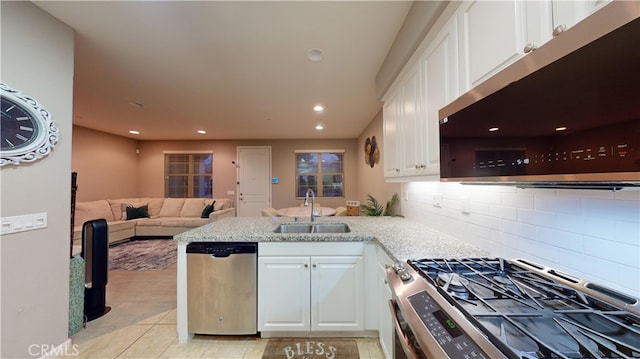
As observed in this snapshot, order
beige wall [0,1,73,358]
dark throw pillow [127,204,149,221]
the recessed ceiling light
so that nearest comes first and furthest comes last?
beige wall [0,1,73,358] < the recessed ceiling light < dark throw pillow [127,204,149,221]

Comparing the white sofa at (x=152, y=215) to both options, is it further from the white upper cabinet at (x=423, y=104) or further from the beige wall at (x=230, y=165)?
the white upper cabinet at (x=423, y=104)

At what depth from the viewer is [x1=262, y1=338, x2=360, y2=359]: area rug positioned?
1.84 meters

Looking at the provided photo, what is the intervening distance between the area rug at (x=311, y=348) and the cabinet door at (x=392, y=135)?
1.47 metres

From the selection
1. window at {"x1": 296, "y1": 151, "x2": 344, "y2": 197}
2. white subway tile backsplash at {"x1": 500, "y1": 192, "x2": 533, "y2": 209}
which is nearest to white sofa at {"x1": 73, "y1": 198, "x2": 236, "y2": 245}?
window at {"x1": 296, "y1": 151, "x2": 344, "y2": 197}

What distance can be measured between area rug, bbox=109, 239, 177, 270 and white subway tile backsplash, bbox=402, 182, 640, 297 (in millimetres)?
4223

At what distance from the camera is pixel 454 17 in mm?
1298

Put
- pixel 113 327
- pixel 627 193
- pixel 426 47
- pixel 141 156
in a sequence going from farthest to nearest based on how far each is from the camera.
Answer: pixel 141 156, pixel 113 327, pixel 426 47, pixel 627 193

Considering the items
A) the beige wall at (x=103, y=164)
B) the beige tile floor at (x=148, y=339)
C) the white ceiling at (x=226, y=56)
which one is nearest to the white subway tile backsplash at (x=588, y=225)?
the beige tile floor at (x=148, y=339)

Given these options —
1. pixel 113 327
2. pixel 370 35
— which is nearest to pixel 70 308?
pixel 113 327

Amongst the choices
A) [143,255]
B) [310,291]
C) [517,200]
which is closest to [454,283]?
[517,200]

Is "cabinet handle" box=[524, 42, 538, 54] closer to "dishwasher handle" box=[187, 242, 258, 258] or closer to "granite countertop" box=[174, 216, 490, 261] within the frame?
"granite countertop" box=[174, 216, 490, 261]

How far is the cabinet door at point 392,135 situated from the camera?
214cm

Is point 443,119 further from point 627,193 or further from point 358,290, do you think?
point 358,290

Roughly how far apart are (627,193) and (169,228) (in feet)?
21.4
